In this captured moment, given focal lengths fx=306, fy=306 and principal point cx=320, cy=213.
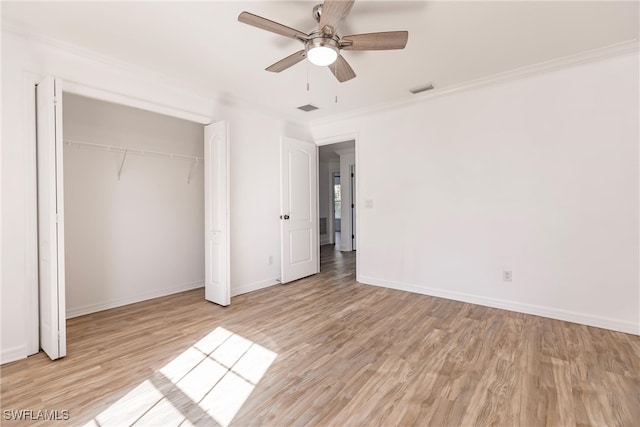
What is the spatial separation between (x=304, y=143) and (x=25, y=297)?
3.64 metres

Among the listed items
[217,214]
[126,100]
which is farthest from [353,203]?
[126,100]

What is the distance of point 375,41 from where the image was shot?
2.08m

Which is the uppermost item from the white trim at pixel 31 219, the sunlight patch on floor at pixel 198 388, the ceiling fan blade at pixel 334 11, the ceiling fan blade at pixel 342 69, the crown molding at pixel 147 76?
the crown molding at pixel 147 76

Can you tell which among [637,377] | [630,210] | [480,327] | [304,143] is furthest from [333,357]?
[304,143]

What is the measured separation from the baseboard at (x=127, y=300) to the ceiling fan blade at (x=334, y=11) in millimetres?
3722

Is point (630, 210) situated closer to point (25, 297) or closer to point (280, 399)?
point (280, 399)

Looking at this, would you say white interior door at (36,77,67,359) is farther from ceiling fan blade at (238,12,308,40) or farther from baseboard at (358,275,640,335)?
→ baseboard at (358,275,640,335)

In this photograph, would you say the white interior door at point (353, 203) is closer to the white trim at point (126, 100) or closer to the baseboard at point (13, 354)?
the white trim at point (126, 100)

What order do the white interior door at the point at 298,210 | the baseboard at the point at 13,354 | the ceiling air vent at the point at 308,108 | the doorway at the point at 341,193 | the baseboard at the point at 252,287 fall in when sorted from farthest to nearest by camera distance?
the doorway at the point at 341,193 → the white interior door at the point at 298,210 → the ceiling air vent at the point at 308,108 → the baseboard at the point at 252,287 → the baseboard at the point at 13,354

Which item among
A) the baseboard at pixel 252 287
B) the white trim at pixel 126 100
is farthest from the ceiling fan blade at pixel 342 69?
the baseboard at pixel 252 287

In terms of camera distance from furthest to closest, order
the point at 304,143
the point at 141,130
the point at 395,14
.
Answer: the point at 304,143 < the point at 141,130 < the point at 395,14

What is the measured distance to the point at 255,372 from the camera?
2.18 metres

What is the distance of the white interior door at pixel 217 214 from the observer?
3.56 meters

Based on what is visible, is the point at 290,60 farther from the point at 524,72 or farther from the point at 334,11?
the point at 524,72
